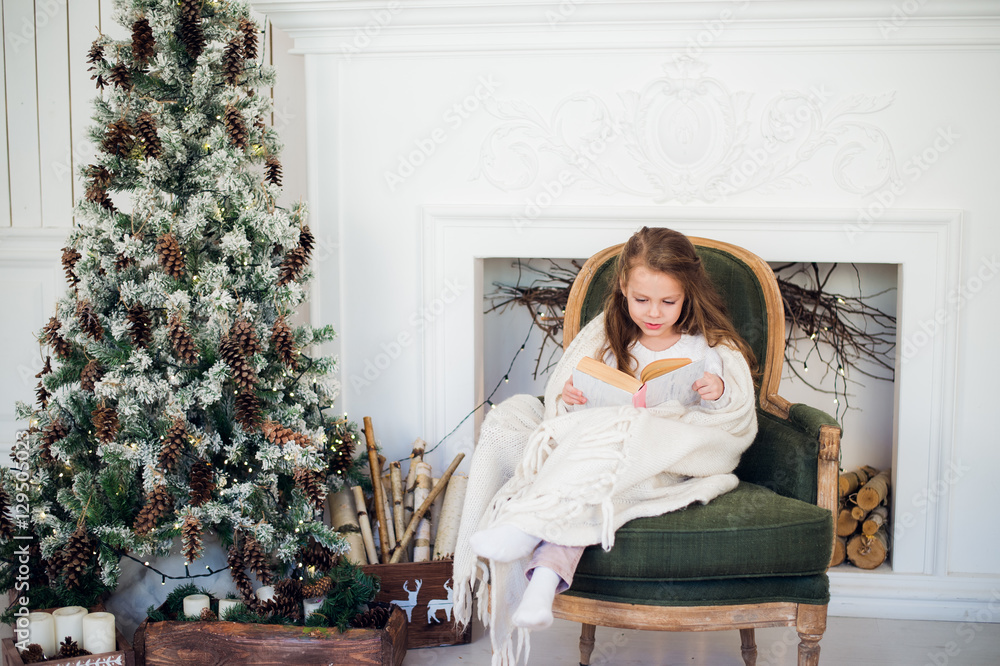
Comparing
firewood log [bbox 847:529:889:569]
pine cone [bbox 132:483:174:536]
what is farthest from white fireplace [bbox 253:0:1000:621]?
pine cone [bbox 132:483:174:536]

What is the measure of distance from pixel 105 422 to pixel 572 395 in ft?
3.63

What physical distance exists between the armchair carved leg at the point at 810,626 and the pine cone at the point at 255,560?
1.18 metres

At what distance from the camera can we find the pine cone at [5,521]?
1.89 meters

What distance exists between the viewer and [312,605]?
1.92 metres

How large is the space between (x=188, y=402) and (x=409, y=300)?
0.80 m

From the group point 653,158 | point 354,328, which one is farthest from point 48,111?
point 653,158

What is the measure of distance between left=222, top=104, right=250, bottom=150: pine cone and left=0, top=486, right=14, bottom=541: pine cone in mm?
1024

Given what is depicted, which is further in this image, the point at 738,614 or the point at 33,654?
the point at 33,654

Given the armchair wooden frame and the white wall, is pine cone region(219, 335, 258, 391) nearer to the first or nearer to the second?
the armchair wooden frame

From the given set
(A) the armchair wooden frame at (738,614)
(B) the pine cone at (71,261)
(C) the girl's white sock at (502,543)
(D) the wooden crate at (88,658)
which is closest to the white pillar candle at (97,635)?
(D) the wooden crate at (88,658)

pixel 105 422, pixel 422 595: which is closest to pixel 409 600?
pixel 422 595

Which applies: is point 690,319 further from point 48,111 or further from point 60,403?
point 48,111

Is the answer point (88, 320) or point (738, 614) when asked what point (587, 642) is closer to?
point (738, 614)

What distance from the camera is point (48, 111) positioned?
2883mm
